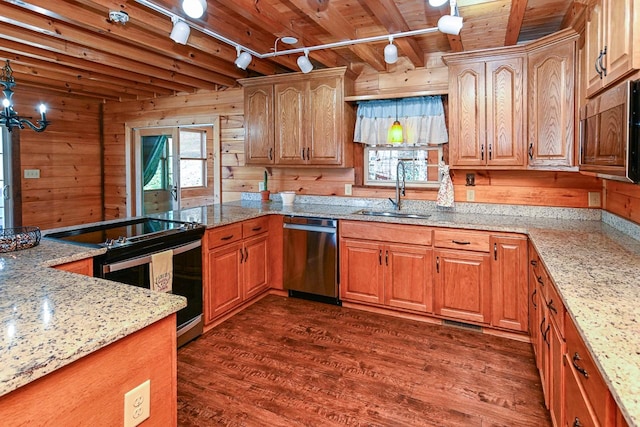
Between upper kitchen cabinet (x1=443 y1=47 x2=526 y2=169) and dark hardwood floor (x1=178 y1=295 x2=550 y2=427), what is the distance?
1.44 m

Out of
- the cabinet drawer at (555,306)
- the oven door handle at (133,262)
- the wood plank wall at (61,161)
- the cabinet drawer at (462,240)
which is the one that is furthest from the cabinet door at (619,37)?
the wood plank wall at (61,161)

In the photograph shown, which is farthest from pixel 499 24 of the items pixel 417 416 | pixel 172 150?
pixel 172 150

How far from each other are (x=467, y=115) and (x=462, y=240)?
3.42 ft

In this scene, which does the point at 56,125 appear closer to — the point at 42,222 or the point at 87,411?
the point at 42,222

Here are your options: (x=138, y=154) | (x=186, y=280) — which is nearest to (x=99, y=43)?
(x=186, y=280)

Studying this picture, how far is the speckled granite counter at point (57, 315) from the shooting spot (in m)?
0.95

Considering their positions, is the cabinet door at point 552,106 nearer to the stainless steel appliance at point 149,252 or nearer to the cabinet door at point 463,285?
the cabinet door at point 463,285

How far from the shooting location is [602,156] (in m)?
1.81

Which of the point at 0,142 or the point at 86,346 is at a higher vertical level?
the point at 0,142

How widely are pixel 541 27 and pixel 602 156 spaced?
1895mm

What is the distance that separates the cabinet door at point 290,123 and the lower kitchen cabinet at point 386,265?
39.2 inches

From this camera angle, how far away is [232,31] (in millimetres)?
3068

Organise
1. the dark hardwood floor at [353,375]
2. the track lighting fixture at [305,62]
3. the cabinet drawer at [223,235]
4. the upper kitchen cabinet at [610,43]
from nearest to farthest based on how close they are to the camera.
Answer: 1. the upper kitchen cabinet at [610,43]
2. the dark hardwood floor at [353,375]
3. the cabinet drawer at [223,235]
4. the track lighting fixture at [305,62]

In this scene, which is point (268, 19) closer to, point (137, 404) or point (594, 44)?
point (594, 44)
